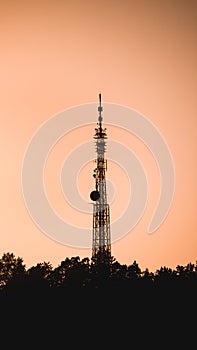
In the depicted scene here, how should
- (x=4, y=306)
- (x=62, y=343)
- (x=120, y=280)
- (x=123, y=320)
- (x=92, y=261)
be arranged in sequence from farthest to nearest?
1. (x=92, y=261)
2. (x=120, y=280)
3. (x=4, y=306)
4. (x=123, y=320)
5. (x=62, y=343)

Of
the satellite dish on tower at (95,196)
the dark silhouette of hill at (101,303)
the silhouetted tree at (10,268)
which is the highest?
the satellite dish on tower at (95,196)

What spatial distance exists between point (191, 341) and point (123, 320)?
5805 mm

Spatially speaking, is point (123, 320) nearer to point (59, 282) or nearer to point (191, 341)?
point (191, 341)

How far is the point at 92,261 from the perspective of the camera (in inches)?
3418

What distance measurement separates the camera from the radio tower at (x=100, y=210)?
8631 cm

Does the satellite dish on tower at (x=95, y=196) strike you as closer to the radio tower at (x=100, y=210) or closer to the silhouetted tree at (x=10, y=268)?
the radio tower at (x=100, y=210)

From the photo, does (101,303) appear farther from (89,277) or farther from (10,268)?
(10,268)

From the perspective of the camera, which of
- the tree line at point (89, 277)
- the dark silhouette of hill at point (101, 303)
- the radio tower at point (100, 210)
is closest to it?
the dark silhouette of hill at point (101, 303)

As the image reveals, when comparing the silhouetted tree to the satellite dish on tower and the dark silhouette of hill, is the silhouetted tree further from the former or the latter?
the satellite dish on tower

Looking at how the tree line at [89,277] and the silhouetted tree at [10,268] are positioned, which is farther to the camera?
the silhouetted tree at [10,268]

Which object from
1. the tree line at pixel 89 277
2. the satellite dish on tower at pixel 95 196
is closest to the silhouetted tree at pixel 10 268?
the tree line at pixel 89 277

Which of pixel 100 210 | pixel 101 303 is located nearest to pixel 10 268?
pixel 100 210

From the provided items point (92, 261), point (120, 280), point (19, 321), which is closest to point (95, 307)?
point (19, 321)

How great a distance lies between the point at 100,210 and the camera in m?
86.4
